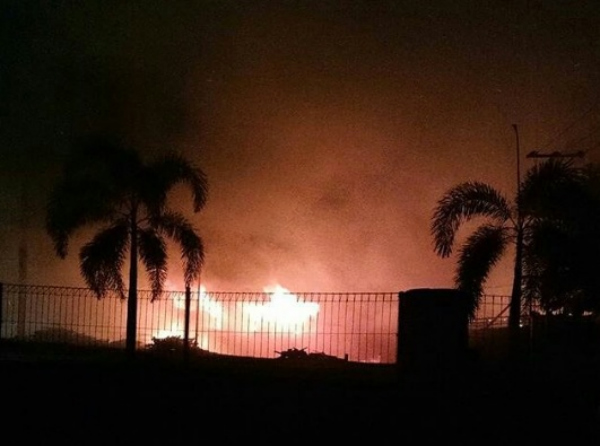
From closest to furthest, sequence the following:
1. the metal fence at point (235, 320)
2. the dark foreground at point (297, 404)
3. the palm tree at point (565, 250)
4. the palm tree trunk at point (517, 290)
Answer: the dark foreground at point (297, 404) → the palm tree at point (565, 250) → the palm tree trunk at point (517, 290) → the metal fence at point (235, 320)

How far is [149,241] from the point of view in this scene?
55.6ft

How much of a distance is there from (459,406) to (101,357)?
9.15 m

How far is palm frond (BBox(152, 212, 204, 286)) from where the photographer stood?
56.1 ft

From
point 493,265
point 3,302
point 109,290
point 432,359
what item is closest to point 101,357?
point 109,290

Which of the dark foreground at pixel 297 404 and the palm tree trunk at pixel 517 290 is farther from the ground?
the palm tree trunk at pixel 517 290

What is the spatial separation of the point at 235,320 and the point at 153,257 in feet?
7.58

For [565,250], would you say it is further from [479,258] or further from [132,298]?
[132,298]

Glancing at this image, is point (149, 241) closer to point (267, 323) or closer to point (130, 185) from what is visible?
point (130, 185)

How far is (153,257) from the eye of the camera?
55.2 ft

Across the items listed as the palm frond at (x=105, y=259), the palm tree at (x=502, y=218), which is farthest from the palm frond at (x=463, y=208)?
the palm frond at (x=105, y=259)

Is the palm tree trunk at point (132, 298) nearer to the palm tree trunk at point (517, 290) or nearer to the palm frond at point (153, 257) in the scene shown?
the palm frond at point (153, 257)

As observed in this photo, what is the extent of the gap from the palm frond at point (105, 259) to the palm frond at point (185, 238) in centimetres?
90

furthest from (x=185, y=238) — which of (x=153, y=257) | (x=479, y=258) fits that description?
(x=479, y=258)

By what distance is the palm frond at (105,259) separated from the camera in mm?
16469
